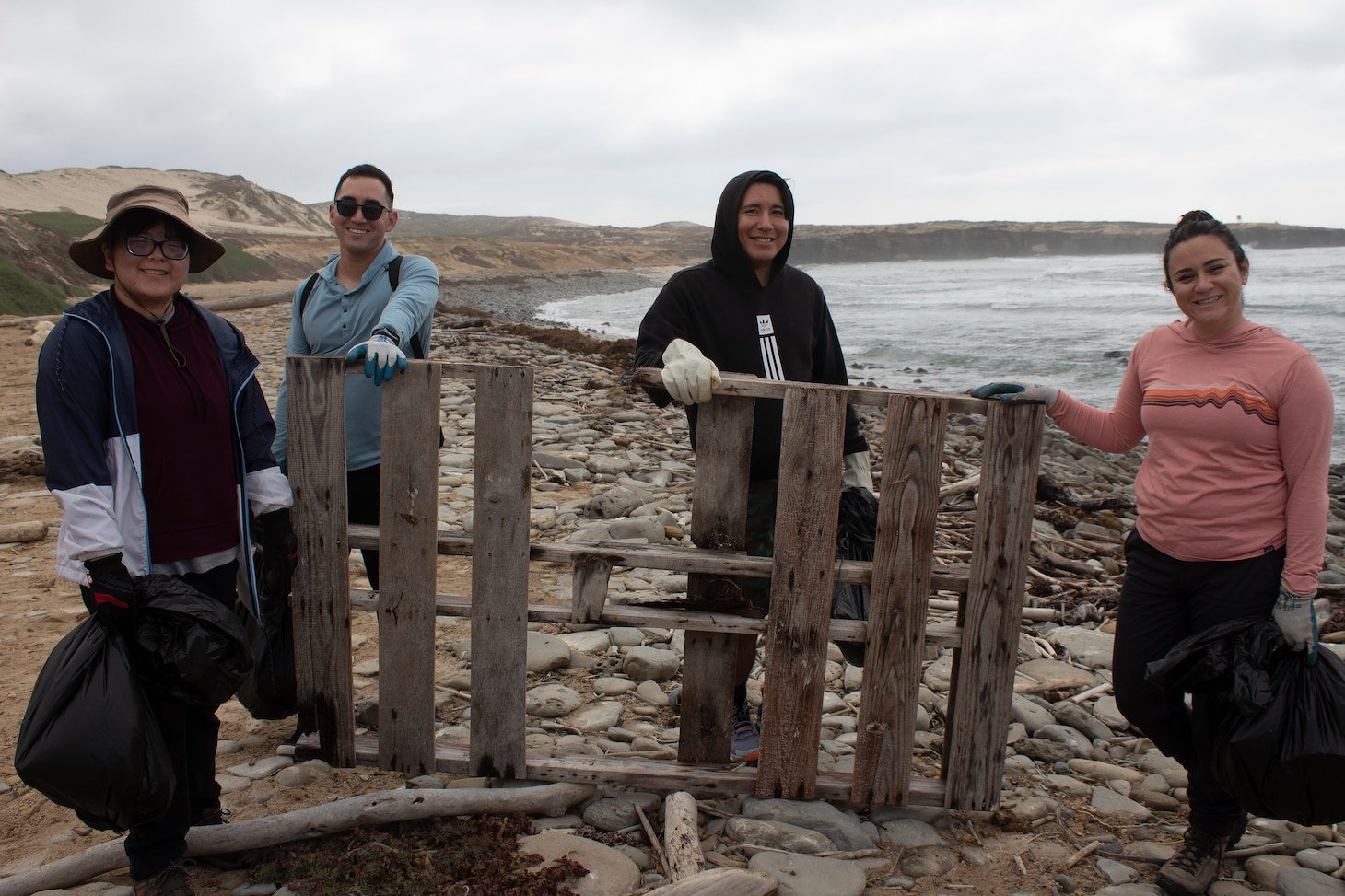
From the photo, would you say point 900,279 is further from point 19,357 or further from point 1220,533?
point 1220,533

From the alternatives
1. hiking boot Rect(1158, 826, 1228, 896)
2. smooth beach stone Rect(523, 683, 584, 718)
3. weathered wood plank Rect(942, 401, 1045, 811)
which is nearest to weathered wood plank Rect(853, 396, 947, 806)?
weathered wood plank Rect(942, 401, 1045, 811)

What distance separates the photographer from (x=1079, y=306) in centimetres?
4084

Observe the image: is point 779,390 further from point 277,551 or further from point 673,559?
point 277,551

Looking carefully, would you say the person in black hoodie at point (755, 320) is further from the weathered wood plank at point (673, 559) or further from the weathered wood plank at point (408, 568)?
the weathered wood plank at point (408, 568)

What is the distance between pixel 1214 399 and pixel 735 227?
1749 mm

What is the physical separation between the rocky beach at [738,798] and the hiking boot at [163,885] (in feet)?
0.46

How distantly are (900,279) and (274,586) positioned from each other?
75205 mm

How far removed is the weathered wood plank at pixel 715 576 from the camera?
11.7 ft

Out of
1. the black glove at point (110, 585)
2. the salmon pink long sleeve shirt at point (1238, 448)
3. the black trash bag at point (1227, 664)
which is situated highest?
the salmon pink long sleeve shirt at point (1238, 448)

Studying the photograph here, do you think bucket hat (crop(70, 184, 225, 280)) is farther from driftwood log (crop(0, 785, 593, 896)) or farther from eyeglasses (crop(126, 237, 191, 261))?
driftwood log (crop(0, 785, 593, 896))

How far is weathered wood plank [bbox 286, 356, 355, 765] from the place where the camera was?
3.53 metres

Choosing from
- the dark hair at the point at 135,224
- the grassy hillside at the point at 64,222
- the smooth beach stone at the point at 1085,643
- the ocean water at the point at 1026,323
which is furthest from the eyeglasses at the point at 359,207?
the grassy hillside at the point at 64,222

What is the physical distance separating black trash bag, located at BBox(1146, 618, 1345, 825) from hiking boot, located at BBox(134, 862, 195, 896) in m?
3.19

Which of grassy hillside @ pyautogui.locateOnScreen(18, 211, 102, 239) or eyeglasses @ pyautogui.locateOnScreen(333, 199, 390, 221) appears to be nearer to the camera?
eyeglasses @ pyautogui.locateOnScreen(333, 199, 390, 221)
